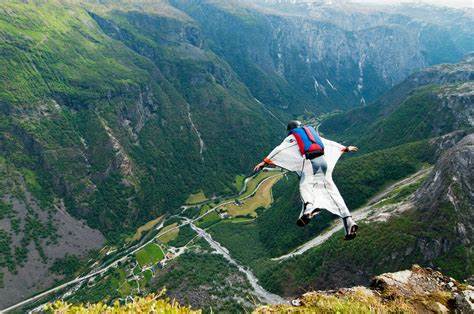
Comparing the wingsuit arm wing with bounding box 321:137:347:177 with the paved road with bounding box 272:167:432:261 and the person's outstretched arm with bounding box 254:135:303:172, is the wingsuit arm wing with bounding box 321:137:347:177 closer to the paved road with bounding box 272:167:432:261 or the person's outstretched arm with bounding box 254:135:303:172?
the person's outstretched arm with bounding box 254:135:303:172

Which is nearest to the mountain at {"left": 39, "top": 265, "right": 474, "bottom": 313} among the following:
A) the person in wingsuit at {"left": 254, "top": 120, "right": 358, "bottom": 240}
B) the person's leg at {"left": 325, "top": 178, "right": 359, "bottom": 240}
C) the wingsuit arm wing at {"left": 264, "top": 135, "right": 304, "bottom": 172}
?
the person's leg at {"left": 325, "top": 178, "right": 359, "bottom": 240}

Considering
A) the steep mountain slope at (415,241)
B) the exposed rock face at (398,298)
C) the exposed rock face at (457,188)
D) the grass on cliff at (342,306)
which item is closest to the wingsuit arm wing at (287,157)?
the grass on cliff at (342,306)

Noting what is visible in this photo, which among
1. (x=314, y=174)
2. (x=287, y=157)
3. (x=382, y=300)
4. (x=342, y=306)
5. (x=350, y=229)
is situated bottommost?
(x=382, y=300)

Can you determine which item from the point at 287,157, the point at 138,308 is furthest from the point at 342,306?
the point at 138,308

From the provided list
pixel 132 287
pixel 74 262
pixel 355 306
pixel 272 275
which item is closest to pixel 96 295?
pixel 132 287

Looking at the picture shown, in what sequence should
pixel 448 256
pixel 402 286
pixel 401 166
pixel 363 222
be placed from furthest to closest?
1. pixel 401 166
2. pixel 363 222
3. pixel 448 256
4. pixel 402 286

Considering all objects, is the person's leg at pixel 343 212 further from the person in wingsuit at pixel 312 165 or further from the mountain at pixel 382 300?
the mountain at pixel 382 300

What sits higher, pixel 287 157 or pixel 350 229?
pixel 287 157

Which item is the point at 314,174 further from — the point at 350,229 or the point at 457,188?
the point at 457,188

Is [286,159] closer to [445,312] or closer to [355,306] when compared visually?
[355,306]
